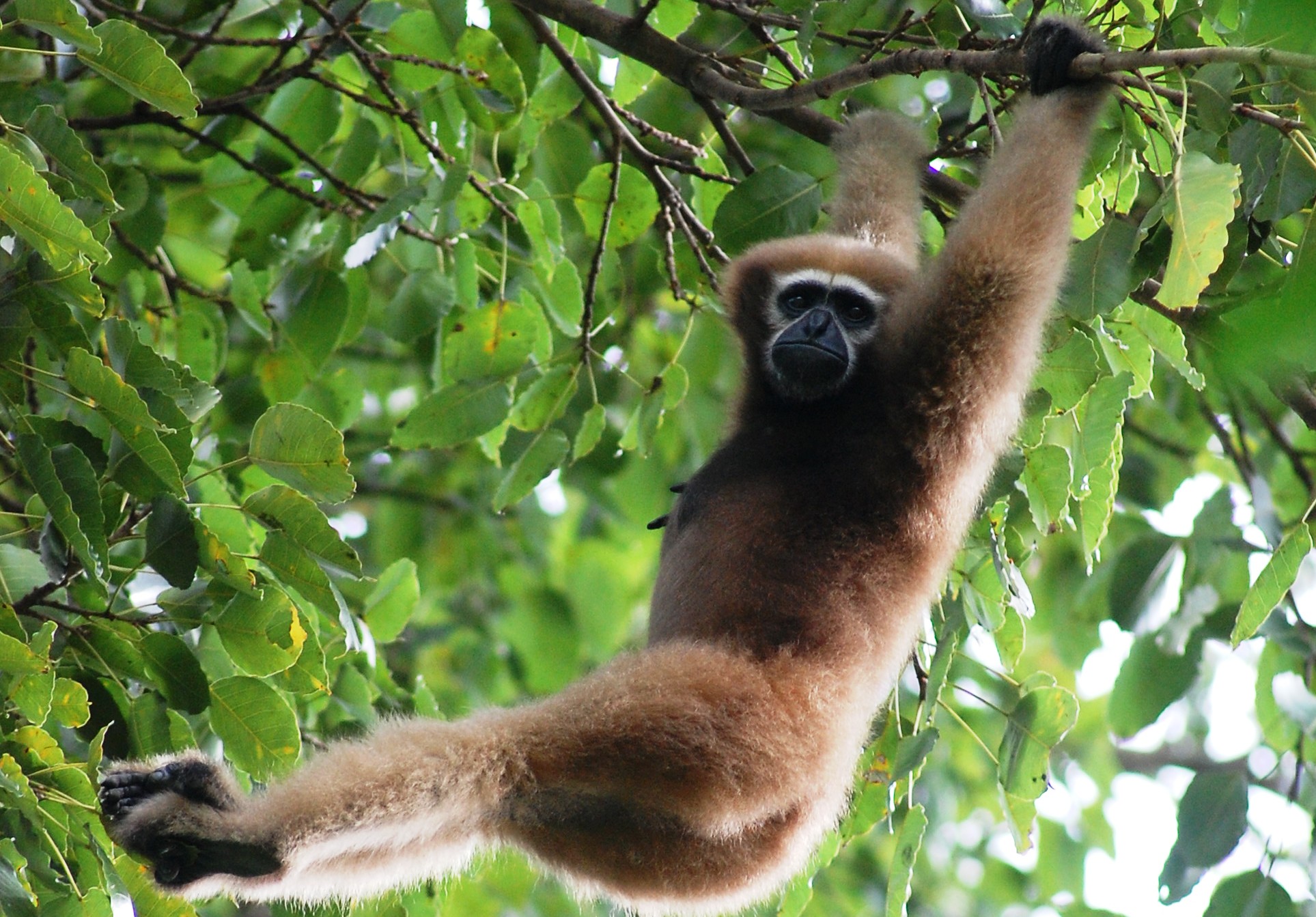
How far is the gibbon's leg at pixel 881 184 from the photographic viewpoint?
13.6 feet

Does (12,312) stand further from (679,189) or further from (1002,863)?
(1002,863)

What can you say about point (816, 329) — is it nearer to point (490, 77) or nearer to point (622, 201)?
point (622, 201)

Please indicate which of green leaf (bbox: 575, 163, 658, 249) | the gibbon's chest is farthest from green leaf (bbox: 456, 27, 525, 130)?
the gibbon's chest

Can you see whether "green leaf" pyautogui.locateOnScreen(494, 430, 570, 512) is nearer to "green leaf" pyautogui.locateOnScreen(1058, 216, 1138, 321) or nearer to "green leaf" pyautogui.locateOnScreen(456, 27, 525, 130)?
"green leaf" pyautogui.locateOnScreen(456, 27, 525, 130)

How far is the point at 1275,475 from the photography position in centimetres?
641

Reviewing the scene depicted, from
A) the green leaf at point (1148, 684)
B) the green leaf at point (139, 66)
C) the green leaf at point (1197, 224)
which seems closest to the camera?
the green leaf at point (1197, 224)

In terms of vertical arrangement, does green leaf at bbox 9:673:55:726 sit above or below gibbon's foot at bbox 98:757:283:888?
above

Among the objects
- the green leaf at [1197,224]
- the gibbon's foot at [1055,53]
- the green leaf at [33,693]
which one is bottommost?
the green leaf at [33,693]

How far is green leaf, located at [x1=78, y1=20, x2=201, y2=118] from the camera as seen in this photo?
8.59ft

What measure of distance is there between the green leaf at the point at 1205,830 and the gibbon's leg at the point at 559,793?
1.26 meters

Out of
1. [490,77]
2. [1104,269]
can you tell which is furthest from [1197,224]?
[490,77]

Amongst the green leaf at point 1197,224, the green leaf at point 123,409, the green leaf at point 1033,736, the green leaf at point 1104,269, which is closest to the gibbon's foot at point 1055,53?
the green leaf at point 1104,269

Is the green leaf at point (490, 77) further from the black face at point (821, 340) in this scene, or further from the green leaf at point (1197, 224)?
the green leaf at point (1197, 224)

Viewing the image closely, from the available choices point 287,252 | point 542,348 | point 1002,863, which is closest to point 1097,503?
point 542,348
